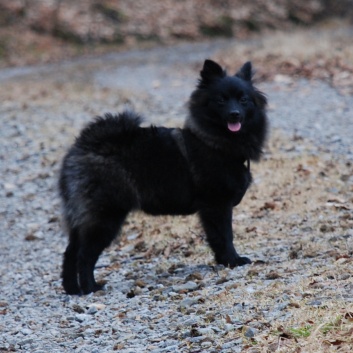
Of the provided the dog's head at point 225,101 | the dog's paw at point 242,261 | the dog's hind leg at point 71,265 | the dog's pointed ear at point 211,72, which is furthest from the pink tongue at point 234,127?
the dog's hind leg at point 71,265

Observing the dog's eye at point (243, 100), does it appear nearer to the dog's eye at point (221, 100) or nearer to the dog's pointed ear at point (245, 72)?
the dog's eye at point (221, 100)

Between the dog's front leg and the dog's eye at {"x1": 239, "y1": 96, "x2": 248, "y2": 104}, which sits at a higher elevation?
the dog's eye at {"x1": 239, "y1": 96, "x2": 248, "y2": 104}

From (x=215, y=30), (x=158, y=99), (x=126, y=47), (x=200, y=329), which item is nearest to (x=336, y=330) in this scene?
(x=200, y=329)

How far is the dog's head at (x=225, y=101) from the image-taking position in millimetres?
6887

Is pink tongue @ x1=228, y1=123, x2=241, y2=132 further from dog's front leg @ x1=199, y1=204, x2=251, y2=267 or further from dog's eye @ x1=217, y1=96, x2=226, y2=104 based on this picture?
dog's front leg @ x1=199, y1=204, x2=251, y2=267

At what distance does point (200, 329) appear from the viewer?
514 cm

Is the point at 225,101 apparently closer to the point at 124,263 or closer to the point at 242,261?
the point at 242,261

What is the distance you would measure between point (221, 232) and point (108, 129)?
4.53ft

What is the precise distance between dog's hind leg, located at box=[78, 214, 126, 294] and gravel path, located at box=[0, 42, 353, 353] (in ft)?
0.58


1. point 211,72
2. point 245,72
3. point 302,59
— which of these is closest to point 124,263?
point 211,72

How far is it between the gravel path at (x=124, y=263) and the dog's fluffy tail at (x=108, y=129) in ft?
4.33

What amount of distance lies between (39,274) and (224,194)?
2192 millimetres

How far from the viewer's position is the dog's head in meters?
6.89

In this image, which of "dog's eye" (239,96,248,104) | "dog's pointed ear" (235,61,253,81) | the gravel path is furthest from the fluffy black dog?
the gravel path
